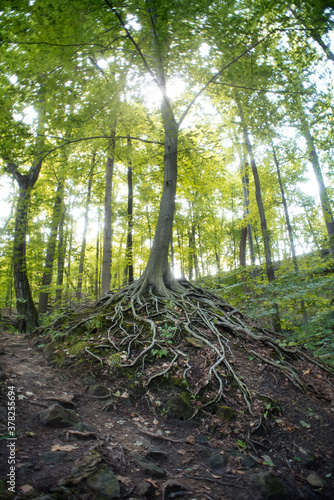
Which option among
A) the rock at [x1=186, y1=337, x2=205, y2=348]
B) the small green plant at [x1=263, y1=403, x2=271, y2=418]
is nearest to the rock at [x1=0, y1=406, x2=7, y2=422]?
the rock at [x1=186, y1=337, x2=205, y2=348]

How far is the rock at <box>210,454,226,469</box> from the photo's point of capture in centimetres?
288

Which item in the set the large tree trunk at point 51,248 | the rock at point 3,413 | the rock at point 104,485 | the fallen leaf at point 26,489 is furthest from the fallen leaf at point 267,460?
the large tree trunk at point 51,248

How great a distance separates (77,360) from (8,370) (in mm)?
1136

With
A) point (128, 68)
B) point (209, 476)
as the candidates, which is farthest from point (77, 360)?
point (128, 68)

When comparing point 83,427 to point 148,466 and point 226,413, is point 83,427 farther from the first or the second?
point 226,413

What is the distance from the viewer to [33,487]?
181 centimetres

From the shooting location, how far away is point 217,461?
2.94 meters

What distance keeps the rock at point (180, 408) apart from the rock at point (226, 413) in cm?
41

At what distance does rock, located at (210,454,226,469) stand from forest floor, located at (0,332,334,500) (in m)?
0.01

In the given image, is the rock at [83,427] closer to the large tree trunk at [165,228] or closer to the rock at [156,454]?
the rock at [156,454]

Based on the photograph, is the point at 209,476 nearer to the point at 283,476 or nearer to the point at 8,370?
the point at 283,476

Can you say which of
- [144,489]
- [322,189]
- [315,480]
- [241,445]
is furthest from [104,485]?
[322,189]

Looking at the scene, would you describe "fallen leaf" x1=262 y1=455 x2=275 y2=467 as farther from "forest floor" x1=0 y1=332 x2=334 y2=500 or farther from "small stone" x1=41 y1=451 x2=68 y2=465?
"small stone" x1=41 y1=451 x2=68 y2=465

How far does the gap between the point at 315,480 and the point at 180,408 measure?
5.77 ft
